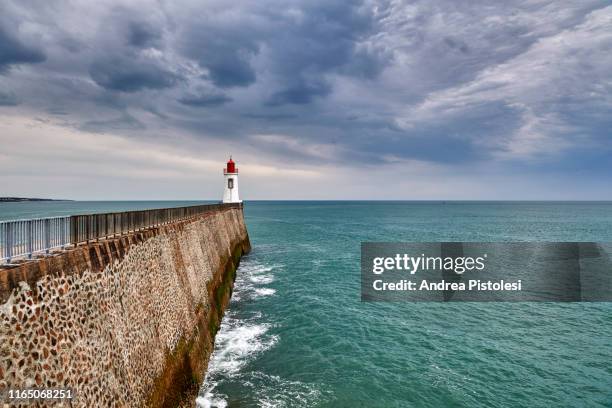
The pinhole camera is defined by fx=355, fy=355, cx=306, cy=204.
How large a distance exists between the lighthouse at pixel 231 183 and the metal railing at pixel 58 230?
37798mm

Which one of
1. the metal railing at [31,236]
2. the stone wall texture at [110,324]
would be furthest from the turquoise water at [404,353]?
the metal railing at [31,236]

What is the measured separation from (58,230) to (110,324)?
9.61 feet

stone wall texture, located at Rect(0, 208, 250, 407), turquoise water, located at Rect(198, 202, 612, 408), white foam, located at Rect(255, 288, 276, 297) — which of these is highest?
stone wall texture, located at Rect(0, 208, 250, 407)

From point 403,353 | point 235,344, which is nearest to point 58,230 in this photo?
point 235,344

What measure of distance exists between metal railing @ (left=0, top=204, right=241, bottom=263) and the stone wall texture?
0.75 m

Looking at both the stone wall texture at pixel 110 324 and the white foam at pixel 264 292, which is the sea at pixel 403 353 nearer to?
the white foam at pixel 264 292

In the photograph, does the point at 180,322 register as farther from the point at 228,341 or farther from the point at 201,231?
the point at 201,231

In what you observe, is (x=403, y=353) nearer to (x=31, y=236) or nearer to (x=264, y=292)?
(x=264, y=292)

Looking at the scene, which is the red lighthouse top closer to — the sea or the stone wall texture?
the sea

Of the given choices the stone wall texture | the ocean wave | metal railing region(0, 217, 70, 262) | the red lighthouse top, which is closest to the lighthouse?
the red lighthouse top

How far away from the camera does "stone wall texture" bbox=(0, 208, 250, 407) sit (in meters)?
6.72

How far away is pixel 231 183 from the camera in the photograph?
2104 inches

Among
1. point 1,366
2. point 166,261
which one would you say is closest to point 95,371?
point 1,366

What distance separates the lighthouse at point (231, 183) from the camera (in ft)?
175
